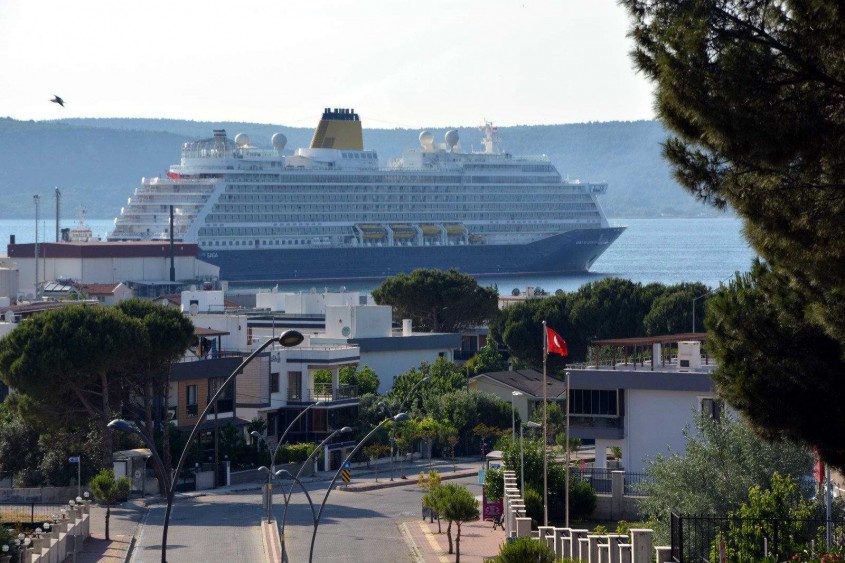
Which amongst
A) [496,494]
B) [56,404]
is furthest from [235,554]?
[56,404]

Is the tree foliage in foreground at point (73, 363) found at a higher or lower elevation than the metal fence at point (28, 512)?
higher

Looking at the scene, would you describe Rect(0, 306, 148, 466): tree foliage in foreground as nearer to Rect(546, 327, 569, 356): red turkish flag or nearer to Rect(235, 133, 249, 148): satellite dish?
Rect(546, 327, 569, 356): red turkish flag

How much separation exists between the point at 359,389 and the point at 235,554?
18.5 meters

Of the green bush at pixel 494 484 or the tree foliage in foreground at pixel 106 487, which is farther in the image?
the tree foliage in foreground at pixel 106 487

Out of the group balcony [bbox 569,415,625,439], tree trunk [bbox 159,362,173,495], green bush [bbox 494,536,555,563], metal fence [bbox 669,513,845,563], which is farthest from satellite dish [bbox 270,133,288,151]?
metal fence [bbox 669,513,845,563]

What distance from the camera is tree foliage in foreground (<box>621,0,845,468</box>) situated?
1183cm

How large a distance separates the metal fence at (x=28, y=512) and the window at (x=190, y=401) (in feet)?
18.9

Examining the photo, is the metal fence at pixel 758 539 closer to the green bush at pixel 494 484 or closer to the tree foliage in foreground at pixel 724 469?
the tree foliage in foreground at pixel 724 469

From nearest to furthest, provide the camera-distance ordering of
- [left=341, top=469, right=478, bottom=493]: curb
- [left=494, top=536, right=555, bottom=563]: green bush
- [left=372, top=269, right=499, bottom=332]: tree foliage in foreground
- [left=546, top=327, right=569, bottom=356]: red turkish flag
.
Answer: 1. [left=494, top=536, right=555, bottom=563]: green bush
2. [left=546, top=327, right=569, bottom=356]: red turkish flag
3. [left=341, top=469, right=478, bottom=493]: curb
4. [left=372, top=269, right=499, bottom=332]: tree foliage in foreground

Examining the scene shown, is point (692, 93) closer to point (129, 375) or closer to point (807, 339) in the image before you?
point (807, 339)

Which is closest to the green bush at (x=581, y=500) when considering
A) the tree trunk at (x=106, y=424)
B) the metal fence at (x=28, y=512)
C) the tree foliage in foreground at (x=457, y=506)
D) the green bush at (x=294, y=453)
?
the tree foliage in foreground at (x=457, y=506)

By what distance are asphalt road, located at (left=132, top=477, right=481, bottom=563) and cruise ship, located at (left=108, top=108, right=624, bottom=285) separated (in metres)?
89.5

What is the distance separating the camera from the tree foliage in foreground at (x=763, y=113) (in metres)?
11.8

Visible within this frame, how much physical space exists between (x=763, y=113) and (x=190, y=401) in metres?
29.1
